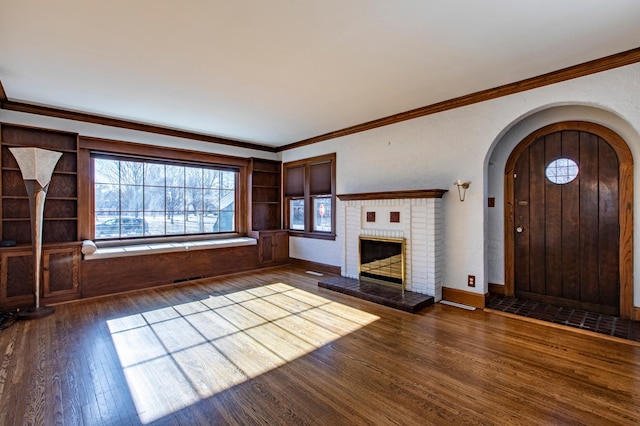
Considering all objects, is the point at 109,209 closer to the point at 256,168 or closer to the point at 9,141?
the point at 9,141

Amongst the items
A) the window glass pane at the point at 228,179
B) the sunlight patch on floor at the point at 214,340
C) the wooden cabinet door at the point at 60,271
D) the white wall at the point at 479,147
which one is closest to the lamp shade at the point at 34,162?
the wooden cabinet door at the point at 60,271

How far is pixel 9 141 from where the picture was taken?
12.9 feet

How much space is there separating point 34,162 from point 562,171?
20.5 ft

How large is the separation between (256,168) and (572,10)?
17.3 ft

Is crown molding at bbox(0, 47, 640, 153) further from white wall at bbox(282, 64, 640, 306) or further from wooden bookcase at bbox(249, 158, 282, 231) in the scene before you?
wooden bookcase at bbox(249, 158, 282, 231)

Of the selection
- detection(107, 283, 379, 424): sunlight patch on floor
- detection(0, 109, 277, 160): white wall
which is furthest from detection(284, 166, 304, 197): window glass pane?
detection(107, 283, 379, 424): sunlight patch on floor

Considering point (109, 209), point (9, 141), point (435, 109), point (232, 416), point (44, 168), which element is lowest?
point (232, 416)

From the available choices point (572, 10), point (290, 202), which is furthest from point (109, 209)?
point (572, 10)

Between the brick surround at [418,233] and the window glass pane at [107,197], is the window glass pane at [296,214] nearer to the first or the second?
the brick surround at [418,233]

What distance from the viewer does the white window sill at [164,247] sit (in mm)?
4297

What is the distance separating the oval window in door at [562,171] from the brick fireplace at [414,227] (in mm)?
1309

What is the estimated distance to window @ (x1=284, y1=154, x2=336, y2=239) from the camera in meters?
5.76

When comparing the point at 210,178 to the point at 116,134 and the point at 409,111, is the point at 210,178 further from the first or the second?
the point at 409,111

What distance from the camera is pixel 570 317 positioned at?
3387mm
